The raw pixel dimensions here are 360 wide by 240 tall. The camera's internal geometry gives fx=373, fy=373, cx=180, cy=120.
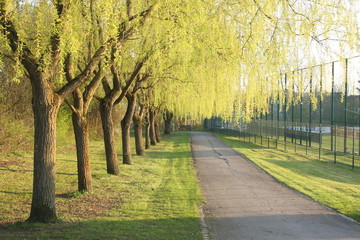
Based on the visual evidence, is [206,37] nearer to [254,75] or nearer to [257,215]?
[254,75]

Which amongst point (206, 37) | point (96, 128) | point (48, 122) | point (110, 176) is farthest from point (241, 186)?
point (96, 128)

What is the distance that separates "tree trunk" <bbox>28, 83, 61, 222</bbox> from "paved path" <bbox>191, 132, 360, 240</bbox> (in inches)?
129

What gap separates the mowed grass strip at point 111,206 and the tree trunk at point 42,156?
0.32m

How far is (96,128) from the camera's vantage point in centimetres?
3525

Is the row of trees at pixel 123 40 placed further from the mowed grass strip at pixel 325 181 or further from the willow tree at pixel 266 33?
the mowed grass strip at pixel 325 181

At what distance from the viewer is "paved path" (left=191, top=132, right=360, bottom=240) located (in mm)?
7199

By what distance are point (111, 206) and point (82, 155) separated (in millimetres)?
2073

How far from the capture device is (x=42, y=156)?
703 centimetres

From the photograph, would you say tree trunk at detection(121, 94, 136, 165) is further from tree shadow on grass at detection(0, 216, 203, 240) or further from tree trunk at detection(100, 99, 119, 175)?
tree shadow on grass at detection(0, 216, 203, 240)

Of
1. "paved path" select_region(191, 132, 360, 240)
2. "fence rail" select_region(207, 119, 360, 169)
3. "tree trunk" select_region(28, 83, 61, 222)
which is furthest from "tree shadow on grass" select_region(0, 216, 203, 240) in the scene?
"fence rail" select_region(207, 119, 360, 169)

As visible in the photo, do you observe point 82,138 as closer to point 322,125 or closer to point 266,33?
point 266,33

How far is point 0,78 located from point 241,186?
433 inches

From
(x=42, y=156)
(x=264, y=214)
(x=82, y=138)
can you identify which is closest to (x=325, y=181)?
(x=264, y=214)

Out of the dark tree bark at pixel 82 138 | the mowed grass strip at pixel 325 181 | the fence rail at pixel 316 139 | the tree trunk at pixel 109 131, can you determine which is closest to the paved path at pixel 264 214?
the mowed grass strip at pixel 325 181
